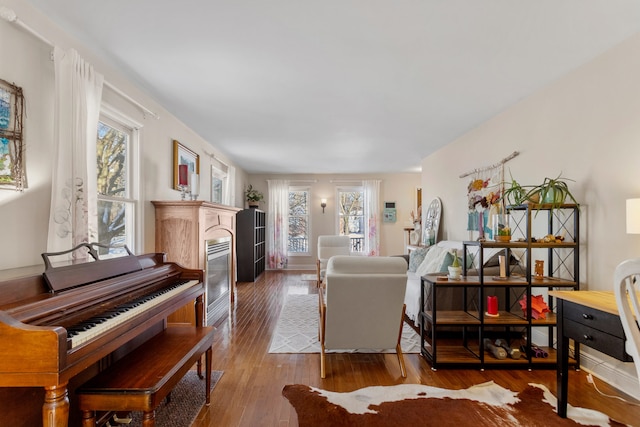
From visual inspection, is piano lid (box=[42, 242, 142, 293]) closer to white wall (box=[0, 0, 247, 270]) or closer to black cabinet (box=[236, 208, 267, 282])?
white wall (box=[0, 0, 247, 270])

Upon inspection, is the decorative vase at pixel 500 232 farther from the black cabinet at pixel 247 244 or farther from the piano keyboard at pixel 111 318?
the black cabinet at pixel 247 244

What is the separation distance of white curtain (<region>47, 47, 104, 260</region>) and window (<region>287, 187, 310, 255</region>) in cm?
612

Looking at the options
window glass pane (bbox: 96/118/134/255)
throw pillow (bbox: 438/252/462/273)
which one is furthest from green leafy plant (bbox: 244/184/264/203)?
throw pillow (bbox: 438/252/462/273)

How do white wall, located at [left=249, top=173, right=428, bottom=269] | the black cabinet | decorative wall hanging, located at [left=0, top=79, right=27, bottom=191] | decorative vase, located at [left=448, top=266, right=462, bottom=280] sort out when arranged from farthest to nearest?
white wall, located at [left=249, top=173, right=428, bottom=269] < the black cabinet < decorative vase, located at [left=448, top=266, right=462, bottom=280] < decorative wall hanging, located at [left=0, top=79, right=27, bottom=191]

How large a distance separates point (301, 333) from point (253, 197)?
471cm

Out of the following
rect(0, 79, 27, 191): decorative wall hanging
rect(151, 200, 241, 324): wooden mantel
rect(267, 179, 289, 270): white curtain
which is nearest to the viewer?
rect(0, 79, 27, 191): decorative wall hanging

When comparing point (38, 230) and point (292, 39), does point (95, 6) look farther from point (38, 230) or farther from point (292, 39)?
point (38, 230)

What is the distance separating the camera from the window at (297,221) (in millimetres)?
8344

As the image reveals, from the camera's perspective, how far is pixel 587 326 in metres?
1.81

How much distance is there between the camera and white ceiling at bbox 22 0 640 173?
1947 mm

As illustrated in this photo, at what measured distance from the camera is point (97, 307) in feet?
5.05

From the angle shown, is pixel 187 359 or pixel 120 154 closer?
pixel 187 359

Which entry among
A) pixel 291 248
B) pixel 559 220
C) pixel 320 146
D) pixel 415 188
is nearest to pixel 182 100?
pixel 320 146

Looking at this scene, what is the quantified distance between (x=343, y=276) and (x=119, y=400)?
1.50 meters
